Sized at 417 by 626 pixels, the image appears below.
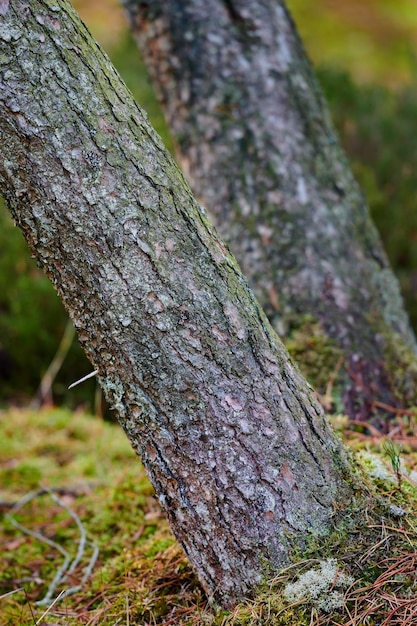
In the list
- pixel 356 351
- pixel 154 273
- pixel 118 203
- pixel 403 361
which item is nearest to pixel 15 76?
pixel 118 203

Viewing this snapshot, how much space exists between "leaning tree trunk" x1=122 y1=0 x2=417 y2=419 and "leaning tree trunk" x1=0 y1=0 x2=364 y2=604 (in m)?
0.85

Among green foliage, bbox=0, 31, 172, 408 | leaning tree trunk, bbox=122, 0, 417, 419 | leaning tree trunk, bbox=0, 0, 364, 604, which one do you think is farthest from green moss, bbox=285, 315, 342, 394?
green foliage, bbox=0, 31, 172, 408

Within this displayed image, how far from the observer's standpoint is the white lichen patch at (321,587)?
136cm

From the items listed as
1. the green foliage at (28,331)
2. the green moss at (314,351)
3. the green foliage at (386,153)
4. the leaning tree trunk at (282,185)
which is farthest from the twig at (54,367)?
the green foliage at (386,153)

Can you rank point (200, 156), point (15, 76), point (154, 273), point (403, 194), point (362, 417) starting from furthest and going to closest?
1. point (403, 194)
2. point (200, 156)
3. point (362, 417)
4. point (154, 273)
5. point (15, 76)

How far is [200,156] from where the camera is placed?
97.8 inches

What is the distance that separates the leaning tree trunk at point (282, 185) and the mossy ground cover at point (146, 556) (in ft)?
1.11

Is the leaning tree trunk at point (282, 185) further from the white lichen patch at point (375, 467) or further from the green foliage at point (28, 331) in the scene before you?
the green foliage at point (28, 331)

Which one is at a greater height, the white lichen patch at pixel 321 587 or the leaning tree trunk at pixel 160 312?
the leaning tree trunk at pixel 160 312

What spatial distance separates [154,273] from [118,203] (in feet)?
0.55

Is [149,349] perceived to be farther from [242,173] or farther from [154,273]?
[242,173]

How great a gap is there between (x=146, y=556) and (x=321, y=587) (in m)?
0.65

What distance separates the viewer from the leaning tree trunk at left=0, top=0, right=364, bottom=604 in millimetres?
1254

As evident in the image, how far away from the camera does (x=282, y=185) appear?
2.35 metres
